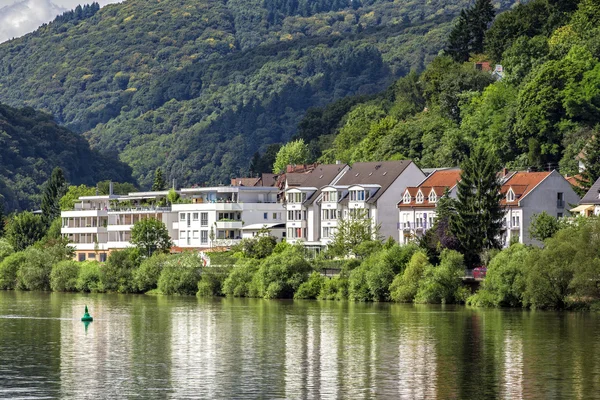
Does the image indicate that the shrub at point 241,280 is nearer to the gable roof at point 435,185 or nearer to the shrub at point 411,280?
the shrub at point 411,280

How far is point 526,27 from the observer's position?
162 meters

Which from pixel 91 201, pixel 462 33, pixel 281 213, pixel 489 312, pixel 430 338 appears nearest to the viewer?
pixel 430 338

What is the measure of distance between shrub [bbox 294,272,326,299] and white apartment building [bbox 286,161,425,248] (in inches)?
589

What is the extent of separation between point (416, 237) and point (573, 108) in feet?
90.7

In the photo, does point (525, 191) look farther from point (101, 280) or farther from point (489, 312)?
point (101, 280)

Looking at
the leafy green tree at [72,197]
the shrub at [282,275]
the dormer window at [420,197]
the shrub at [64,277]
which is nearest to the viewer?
the shrub at [282,275]

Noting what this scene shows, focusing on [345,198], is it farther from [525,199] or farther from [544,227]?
[544,227]

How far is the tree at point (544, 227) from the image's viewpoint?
99625 millimetres

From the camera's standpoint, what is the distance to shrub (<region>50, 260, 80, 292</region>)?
5000 inches

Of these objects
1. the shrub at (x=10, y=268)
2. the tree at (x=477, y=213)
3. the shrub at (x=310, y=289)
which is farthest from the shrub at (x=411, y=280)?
the shrub at (x=10, y=268)

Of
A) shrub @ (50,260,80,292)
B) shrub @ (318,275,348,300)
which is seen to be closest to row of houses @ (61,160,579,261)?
shrub @ (318,275,348,300)

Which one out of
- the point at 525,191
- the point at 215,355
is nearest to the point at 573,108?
the point at 525,191

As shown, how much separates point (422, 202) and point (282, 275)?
1804 cm

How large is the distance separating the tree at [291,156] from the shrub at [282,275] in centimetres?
7738
